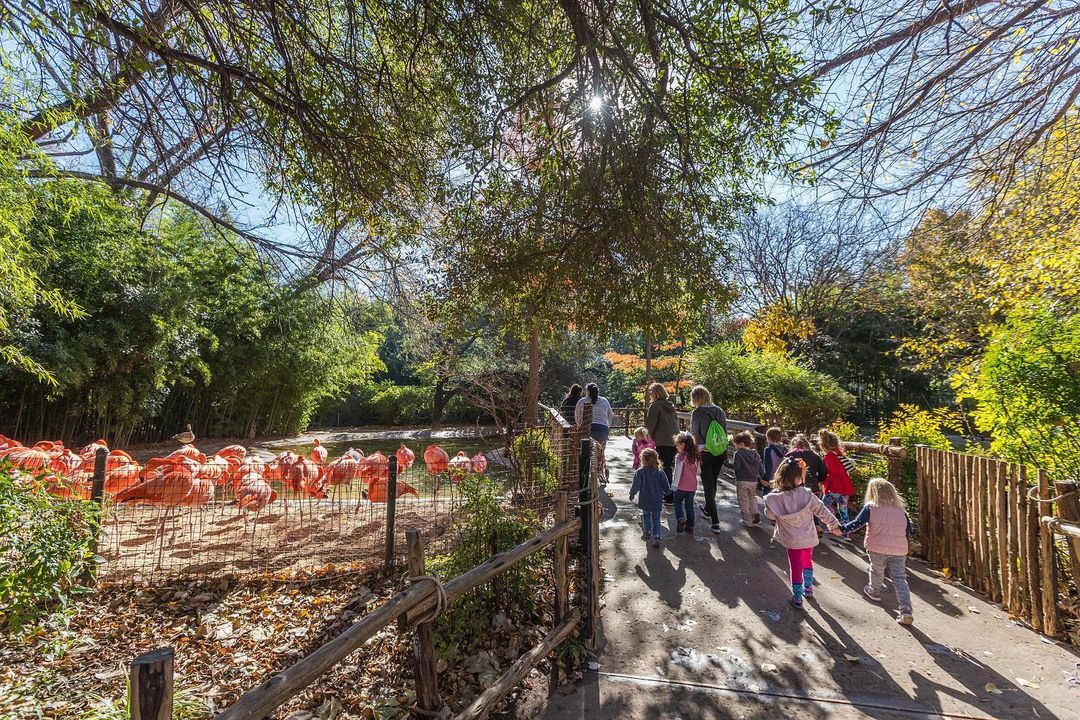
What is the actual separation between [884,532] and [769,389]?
894 cm

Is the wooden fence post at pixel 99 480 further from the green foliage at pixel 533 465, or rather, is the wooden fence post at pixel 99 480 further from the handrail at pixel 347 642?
the green foliage at pixel 533 465

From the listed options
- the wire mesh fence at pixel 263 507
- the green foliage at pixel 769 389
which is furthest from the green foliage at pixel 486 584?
the green foliage at pixel 769 389

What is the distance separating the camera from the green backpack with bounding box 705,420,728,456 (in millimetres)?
6262

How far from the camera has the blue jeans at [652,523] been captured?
5.85 meters

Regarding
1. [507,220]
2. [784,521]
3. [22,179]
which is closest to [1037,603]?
[784,521]

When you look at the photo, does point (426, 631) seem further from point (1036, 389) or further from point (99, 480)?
point (1036, 389)

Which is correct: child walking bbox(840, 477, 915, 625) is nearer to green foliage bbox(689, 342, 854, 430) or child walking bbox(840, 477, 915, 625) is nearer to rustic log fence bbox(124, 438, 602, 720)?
rustic log fence bbox(124, 438, 602, 720)

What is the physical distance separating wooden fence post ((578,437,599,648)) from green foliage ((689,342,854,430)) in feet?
29.4

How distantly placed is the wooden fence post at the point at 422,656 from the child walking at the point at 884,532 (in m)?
4.04

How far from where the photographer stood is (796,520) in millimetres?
4488

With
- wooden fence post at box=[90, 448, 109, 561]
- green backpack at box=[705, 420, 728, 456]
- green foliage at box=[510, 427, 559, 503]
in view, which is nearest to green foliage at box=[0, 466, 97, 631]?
wooden fence post at box=[90, 448, 109, 561]

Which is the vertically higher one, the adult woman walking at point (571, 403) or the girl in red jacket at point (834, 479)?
the adult woman walking at point (571, 403)

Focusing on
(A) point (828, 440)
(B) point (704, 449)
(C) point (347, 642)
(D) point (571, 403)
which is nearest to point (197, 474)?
(C) point (347, 642)

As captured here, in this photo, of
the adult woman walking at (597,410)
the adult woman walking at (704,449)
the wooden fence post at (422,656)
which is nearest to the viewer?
the wooden fence post at (422,656)
